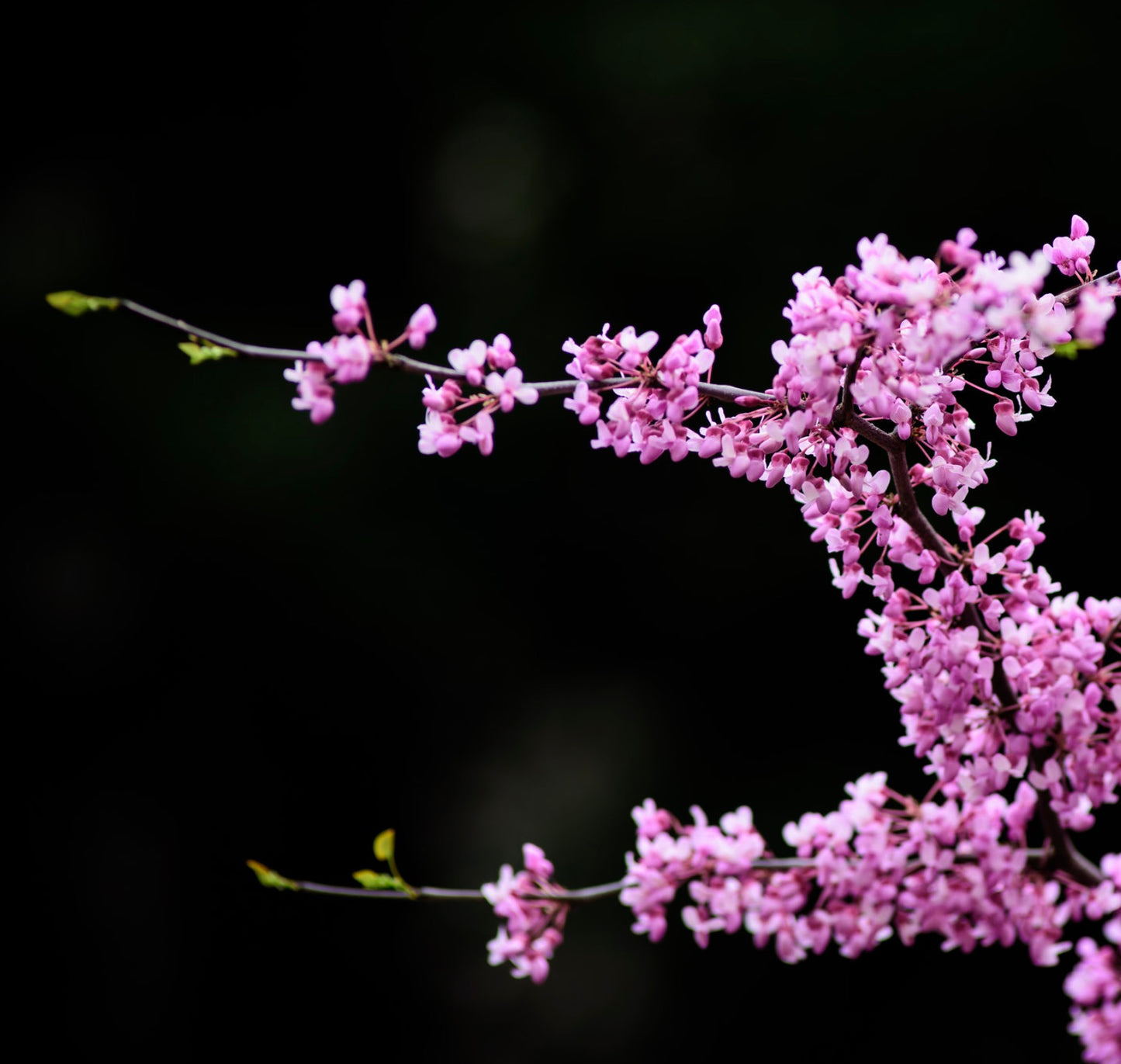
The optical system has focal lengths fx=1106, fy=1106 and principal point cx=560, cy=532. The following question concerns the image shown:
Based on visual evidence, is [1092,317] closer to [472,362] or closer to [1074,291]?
[1074,291]

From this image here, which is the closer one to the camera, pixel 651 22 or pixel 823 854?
pixel 823 854

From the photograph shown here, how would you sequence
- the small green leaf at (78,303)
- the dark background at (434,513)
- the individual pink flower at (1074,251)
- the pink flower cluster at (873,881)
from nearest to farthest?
1. the small green leaf at (78,303)
2. the pink flower cluster at (873,881)
3. the individual pink flower at (1074,251)
4. the dark background at (434,513)

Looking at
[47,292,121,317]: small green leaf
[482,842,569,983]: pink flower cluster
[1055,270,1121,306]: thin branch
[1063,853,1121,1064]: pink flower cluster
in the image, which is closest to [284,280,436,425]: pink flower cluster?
[47,292,121,317]: small green leaf

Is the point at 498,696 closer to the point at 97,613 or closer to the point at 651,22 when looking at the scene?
the point at 97,613

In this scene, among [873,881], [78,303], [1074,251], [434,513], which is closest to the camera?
[78,303]

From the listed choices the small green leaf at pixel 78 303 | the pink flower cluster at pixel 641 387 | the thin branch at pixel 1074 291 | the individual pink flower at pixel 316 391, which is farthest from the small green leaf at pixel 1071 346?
the small green leaf at pixel 78 303

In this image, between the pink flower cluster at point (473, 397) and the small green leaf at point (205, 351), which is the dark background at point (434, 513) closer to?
the pink flower cluster at point (473, 397)

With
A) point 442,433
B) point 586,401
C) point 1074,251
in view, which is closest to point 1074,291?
point 1074,251

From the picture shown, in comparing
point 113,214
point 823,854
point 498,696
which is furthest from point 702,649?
point 823,854
